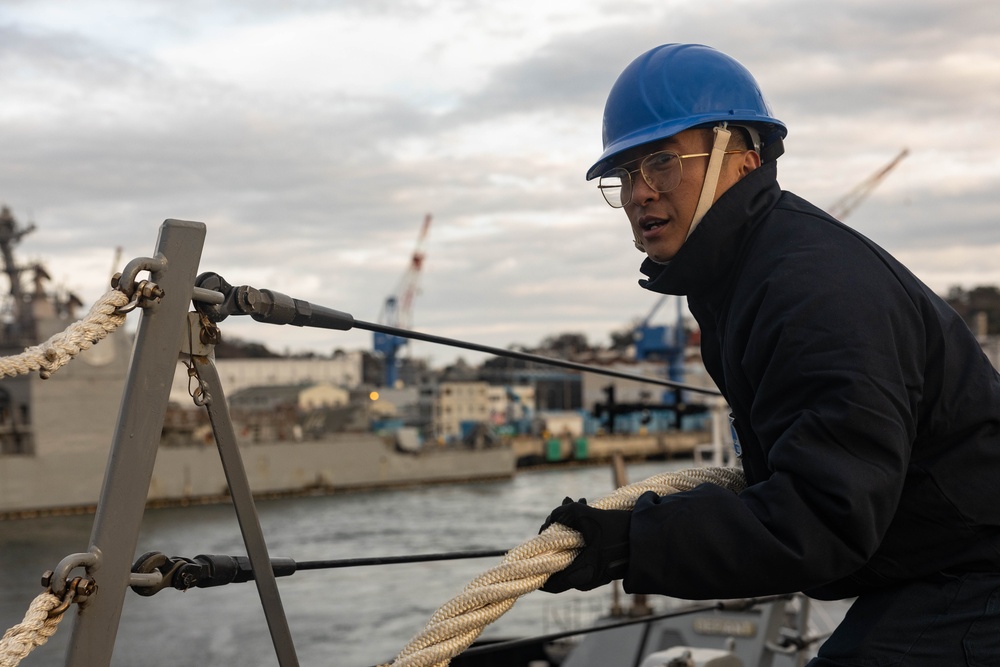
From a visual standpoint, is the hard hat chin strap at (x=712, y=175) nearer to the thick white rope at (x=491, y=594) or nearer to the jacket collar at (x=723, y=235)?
the jacket collar at (x=723, y=235)

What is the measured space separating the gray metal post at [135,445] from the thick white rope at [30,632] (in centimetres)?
4

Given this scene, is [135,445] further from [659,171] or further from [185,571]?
[659,171]

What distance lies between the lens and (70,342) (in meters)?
1.49

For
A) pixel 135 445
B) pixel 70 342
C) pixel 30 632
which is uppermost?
pixel 70 342

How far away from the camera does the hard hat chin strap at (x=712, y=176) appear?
5.58 ft

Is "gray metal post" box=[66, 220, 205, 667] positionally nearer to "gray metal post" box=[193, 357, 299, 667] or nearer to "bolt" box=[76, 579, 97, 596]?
"bolt" box=[76, 579, 97, 596]

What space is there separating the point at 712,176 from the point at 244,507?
36.5 inches

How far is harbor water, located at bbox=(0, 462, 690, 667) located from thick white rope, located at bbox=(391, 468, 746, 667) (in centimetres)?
1582

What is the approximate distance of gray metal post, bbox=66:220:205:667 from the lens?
4.58 ft

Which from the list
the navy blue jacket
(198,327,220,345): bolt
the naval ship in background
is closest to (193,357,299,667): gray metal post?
(198,327,220,345): bolt

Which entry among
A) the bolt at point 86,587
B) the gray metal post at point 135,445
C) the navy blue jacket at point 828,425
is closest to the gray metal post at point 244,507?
the gray metal post at point 135,445

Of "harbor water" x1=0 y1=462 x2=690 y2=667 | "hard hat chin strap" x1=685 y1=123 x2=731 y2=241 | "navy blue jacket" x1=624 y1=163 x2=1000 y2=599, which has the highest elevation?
"hard hat chin strap" x1=685 y1=123 x2=731 y2=241

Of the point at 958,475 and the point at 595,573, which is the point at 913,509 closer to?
the point at 958,475

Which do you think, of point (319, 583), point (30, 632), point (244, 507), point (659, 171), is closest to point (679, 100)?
point (659, 171)
